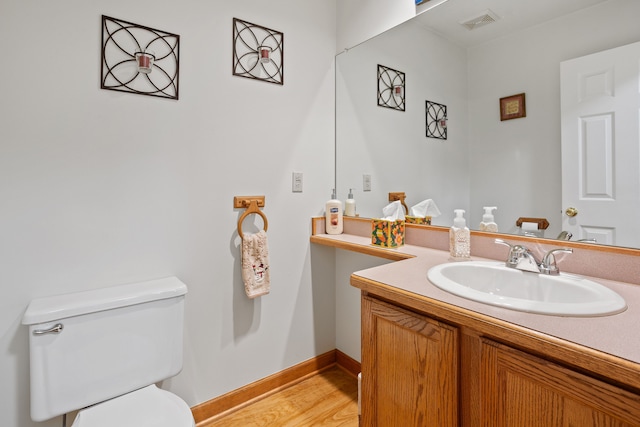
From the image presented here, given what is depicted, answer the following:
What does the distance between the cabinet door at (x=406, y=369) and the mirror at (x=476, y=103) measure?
0.66 meters

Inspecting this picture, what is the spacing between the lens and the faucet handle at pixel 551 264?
0.99 metres

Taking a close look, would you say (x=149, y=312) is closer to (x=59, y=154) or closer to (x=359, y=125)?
(x=59, y=154)

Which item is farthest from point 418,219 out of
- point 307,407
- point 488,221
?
point 307,407

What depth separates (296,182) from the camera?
1806mm

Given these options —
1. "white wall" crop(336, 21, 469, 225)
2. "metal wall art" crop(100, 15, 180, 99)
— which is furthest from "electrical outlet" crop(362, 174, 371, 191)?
"metal wall art" crop(100, 15, 180, 99)

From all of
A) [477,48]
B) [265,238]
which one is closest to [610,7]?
[477,48]

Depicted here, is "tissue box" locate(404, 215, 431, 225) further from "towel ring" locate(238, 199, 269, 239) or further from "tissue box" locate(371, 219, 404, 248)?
"towel ring" locate(238, 199, 269, 239)

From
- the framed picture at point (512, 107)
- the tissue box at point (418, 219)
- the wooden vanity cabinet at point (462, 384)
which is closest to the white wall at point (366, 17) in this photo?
the framed picture at point (512, 107)

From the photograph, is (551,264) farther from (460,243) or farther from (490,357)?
(490,357)

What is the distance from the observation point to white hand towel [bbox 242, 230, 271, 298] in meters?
1.57

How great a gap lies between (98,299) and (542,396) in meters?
1.35

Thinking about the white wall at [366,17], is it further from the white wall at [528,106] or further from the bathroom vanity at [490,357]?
the bathroom vanity at [490,357]

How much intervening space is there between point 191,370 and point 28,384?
584 millimetres

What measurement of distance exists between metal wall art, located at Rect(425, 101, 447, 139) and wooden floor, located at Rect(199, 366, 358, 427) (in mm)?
1442
